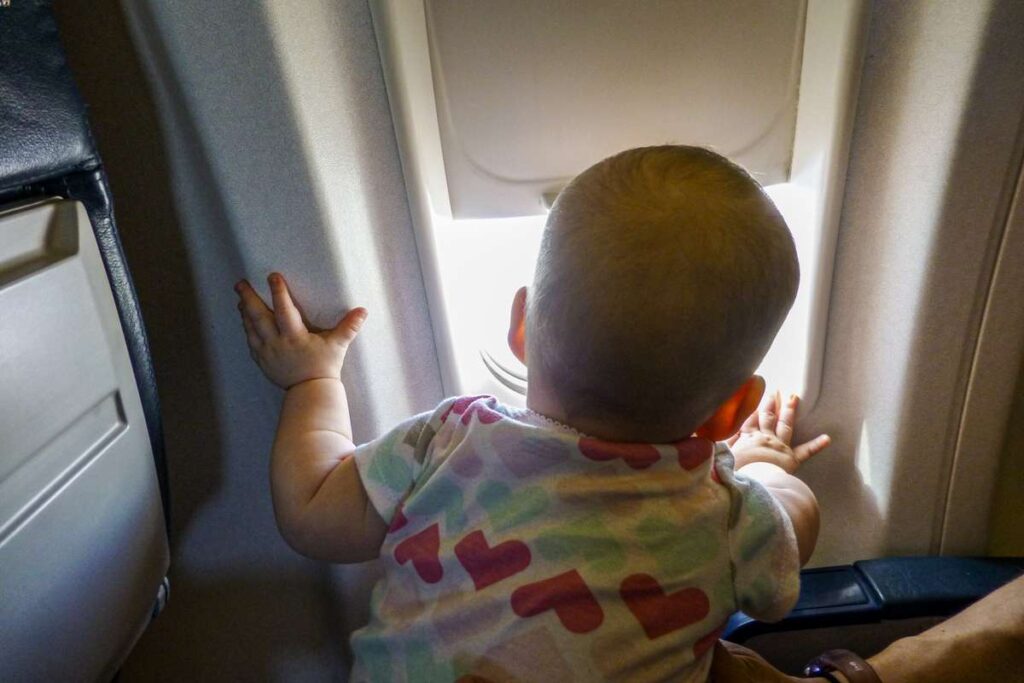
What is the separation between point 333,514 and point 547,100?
0.50 m

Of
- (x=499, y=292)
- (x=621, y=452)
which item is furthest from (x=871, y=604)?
(x=499, y=292)

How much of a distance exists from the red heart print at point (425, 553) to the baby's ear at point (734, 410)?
0.29 meters

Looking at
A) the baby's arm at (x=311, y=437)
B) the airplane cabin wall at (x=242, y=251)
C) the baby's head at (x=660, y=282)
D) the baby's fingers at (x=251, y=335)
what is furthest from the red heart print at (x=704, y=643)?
the baby's fingers at (x=251, y=335)

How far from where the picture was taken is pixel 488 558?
688mm

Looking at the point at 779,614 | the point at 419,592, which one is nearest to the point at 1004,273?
the point at 779,614

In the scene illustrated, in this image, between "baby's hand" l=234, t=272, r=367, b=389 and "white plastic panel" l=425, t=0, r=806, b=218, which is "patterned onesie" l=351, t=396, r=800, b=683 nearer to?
"baby's hand" l=234, t=272, r=367, b=389

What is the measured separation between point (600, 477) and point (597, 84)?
0.44 metres

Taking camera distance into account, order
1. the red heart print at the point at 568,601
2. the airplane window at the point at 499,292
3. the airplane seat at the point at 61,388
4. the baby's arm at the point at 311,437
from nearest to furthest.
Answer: the airplane seat at the point at 61,388, the red heart print at the point at 568,601, the baby's arm at the point at 311,437, the airplane window at the point at 499,292

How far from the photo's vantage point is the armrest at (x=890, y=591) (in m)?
0.96

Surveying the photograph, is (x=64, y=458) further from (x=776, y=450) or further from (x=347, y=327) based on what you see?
(x=776, y=450)

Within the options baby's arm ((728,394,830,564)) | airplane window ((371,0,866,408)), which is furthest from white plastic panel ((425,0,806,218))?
baby's arm ((728,394,830,564))

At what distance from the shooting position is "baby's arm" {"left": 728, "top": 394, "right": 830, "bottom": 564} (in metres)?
0.87

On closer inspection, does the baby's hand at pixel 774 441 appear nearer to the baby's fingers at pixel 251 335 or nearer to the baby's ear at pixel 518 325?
the baby's ear at pixel 518 325

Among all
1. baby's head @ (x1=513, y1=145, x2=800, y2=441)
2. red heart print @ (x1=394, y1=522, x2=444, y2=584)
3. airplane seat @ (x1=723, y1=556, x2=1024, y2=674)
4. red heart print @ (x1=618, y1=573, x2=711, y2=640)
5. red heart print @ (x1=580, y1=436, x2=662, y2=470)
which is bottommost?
airplane seat @ (x1=723, y1=556, x2=1024, y2=674)
